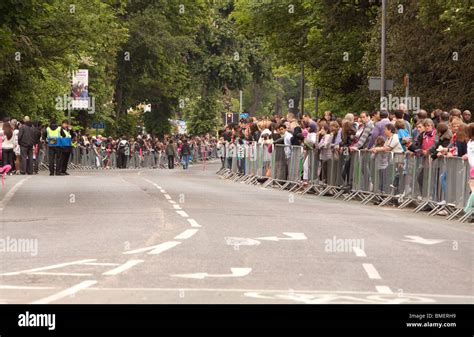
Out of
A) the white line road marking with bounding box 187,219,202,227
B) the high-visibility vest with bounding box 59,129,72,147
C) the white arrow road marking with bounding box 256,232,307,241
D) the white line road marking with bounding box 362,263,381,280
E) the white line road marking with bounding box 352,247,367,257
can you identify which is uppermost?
the high-visibility vest with bounding box 59,129,72,147

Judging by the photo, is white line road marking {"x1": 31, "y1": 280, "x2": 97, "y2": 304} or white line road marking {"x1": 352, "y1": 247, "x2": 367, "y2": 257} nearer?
white line road marking {"x1": 31, "y1": 280, "x2": 97, "y2": 304}

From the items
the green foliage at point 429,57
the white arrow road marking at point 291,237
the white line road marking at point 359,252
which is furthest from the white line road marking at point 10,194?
the green foliage at point 429,57

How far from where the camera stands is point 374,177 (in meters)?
28.8

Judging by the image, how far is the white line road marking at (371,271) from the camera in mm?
13304

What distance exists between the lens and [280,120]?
3897cm

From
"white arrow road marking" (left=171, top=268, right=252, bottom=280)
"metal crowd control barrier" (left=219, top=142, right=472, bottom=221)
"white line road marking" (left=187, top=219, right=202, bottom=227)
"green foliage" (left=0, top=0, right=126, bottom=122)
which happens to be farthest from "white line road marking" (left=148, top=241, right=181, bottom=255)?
"green foliage" (left=0, top=0, right=126, bottom=122)

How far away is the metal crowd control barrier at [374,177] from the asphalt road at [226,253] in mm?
731

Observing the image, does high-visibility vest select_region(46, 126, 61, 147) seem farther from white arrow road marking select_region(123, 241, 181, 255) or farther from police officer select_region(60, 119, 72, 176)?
white arrow road marking select_region(123, 241, 181, 255)

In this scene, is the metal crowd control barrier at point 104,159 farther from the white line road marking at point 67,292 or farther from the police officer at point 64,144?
the white line road marking at point 67,292

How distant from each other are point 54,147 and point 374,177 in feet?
60.9

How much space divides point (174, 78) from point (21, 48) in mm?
46458

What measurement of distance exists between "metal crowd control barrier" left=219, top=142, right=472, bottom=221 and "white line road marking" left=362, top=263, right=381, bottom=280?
9.09 metres

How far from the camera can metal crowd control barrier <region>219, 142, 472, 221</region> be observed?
24.4 metres

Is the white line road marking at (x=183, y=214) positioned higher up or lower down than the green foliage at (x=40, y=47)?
lower down
